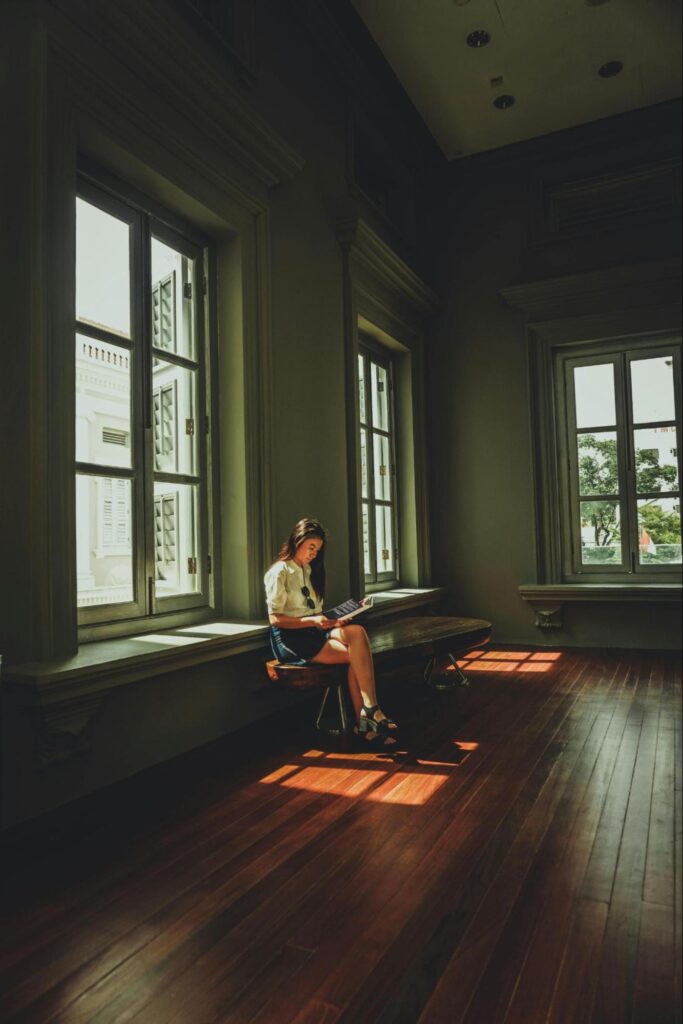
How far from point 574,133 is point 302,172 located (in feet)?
10.3

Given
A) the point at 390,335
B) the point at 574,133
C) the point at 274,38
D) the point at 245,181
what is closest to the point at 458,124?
the point at 574,133

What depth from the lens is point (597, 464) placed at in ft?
20.5

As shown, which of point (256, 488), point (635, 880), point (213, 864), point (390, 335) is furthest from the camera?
point (390, 335)

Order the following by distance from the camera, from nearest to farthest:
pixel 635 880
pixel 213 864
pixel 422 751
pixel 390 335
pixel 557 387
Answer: pixel 635 880 < pixel 213 864 < pixel 422 751 < pixel 390 335 < pixel 557 387

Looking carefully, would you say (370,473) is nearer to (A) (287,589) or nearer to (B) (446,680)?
(B) (446,680)

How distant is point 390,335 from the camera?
5.97 metres

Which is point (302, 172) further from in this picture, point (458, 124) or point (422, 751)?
point (422, 751)

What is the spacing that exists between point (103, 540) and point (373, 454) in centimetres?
323

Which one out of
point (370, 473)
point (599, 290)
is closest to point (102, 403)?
point (370, 473)

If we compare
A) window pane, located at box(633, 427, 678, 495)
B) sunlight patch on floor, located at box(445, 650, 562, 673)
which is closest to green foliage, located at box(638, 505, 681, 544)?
window pane, located at box(633, 427, 678, 495)

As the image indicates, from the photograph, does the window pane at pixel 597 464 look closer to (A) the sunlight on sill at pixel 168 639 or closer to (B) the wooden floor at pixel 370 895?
(B) the wooden floor at pixel 370 895

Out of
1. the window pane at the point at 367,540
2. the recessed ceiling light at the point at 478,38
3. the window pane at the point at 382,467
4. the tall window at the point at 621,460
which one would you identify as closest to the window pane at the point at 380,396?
the window pane at the point at 382,467

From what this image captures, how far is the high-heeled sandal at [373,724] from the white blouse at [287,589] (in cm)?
56

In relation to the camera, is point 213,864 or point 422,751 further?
point 422,751
